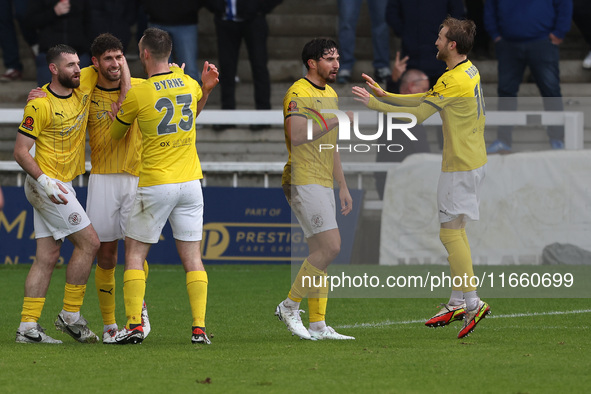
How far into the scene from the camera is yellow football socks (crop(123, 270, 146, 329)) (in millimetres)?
6902

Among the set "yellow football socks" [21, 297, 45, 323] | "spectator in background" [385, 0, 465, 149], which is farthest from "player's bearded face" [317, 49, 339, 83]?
"spectator in background" [385, 0, 465, 149]

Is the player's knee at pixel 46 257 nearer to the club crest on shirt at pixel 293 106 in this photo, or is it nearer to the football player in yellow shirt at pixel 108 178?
the football player in yellow shirt at pixel 108 178

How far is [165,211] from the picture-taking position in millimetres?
6969

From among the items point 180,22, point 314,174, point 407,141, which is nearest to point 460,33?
point 314,174

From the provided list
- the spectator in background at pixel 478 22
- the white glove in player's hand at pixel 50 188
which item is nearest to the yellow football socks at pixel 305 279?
the white glove in player's hand at pixel 50 188

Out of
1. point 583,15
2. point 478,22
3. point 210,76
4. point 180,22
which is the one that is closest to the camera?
point 210,76

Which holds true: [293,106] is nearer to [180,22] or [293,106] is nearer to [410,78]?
[410,78]

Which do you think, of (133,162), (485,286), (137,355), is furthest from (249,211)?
(137,355)

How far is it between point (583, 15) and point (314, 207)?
9.49 metres

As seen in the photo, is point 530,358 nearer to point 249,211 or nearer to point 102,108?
point 102,108

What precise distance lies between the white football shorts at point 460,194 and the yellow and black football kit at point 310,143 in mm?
820

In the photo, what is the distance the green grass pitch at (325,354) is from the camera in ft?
17.7

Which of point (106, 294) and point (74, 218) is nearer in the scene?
point (74, 218)

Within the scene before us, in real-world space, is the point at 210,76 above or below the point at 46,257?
above
